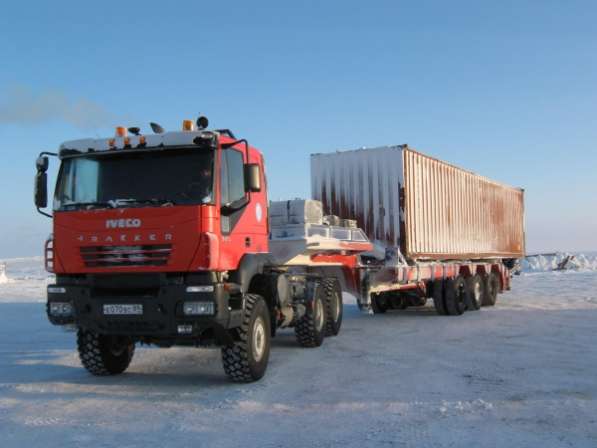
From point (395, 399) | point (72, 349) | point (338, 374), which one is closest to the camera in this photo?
point (395, 399)

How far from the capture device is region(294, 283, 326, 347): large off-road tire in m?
10.3

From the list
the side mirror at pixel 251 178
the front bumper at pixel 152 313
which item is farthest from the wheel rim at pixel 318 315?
the side mirror at pixel 251 178

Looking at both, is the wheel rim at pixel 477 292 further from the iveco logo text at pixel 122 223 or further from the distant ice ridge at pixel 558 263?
the distant ice ridge at pixel 558 263

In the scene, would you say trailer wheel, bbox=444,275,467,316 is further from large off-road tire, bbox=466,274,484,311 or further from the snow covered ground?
the snow covered ground

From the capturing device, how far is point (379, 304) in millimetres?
16906

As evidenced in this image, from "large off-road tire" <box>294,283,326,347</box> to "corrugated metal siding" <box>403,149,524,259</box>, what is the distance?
3377 mm

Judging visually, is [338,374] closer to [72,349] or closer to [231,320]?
[231,320]

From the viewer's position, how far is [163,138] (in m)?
7.22

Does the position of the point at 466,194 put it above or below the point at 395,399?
above

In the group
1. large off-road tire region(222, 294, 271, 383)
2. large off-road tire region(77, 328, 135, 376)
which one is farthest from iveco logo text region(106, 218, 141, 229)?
large off-road tire region(77, 328, 135, 376)

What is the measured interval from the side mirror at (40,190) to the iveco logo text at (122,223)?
42.7 inches

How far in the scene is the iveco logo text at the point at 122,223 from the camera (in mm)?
6914

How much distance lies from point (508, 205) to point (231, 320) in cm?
1595

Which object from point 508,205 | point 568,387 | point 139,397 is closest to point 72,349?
point 139,397
